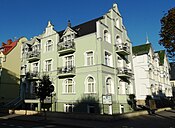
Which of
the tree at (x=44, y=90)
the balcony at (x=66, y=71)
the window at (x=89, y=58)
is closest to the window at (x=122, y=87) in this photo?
the window at (x=89, y=58)

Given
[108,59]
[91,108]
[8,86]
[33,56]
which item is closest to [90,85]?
[91,108]

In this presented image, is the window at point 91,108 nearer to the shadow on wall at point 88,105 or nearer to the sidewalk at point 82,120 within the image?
the shadow on wall at point 88,105

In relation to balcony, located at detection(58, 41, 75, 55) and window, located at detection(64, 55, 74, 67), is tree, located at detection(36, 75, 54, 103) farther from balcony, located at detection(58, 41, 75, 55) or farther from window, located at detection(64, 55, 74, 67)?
balcony, located at detection(58, 41, 75, 55)

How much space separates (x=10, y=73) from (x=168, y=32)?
28192 millimetres

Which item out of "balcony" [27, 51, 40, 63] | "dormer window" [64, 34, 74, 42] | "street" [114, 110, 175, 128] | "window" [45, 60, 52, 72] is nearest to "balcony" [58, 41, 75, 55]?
"dormer window" [64, 34, 74, 42]

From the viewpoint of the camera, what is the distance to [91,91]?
78.2 feet

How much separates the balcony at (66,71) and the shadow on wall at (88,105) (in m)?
3.75

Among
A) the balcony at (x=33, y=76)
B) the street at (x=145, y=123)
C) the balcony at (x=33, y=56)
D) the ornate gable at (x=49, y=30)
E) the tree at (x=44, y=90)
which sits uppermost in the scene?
the ornate gable at (x=49, y=30)

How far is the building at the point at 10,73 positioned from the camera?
107 ft

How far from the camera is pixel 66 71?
26.1 meters

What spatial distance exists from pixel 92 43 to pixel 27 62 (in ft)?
45.5

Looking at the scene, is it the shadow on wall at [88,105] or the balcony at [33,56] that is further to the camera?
the balcony at [33,56]

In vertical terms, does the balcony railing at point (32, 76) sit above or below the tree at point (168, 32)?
below

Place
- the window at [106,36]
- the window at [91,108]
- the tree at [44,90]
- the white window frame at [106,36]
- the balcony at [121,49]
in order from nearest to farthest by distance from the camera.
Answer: the tree at [44,90]
the window at [91,108]
the white window frame at [106,36]
the window at [106,36]
the balcony at [121,49]
